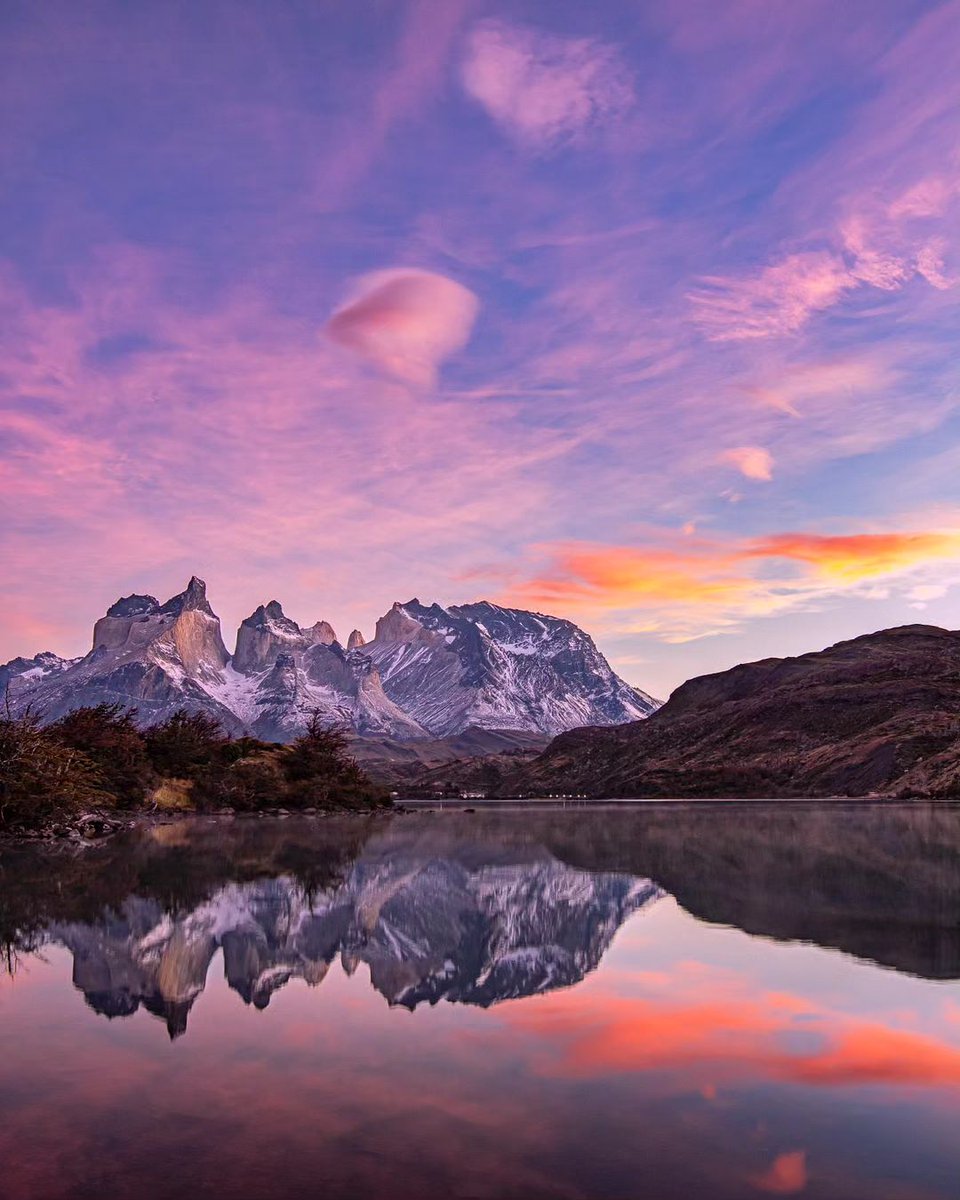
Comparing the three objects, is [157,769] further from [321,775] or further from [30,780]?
[30,780]

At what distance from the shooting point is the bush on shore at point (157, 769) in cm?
5703

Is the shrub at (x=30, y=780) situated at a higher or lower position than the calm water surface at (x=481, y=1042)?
higher

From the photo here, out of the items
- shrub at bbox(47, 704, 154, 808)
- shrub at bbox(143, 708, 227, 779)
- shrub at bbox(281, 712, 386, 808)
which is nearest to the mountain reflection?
shrub at bbox(47, 704, 154, 808)

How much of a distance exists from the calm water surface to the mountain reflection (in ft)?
0.46

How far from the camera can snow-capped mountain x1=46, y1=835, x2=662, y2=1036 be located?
56.4 feet

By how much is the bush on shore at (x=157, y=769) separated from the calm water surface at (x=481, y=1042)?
27906 mm

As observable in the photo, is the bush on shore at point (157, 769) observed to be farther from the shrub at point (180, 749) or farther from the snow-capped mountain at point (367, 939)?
the snow-capped mountain at point (367, 939)

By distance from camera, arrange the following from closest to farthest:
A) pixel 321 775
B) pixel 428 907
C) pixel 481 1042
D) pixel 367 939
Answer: pixel 481 1042
pixel 367 939
pixel 428 907
pixel 321 775

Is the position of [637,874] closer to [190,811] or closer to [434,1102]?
[434,1102]

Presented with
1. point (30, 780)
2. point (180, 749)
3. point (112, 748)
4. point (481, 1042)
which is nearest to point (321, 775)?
point (180, 749)

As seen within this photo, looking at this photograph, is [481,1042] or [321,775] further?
[321,775]

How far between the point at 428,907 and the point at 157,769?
74.4 meters

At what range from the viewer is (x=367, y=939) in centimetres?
2223

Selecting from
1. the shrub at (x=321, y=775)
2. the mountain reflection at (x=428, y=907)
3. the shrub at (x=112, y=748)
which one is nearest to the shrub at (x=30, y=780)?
the mountain reflection at (x=428, y=907)
